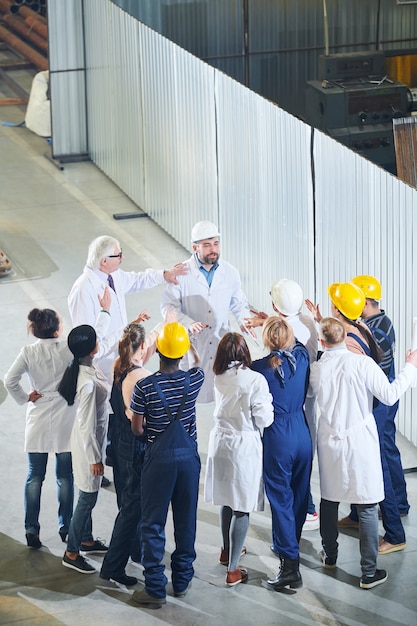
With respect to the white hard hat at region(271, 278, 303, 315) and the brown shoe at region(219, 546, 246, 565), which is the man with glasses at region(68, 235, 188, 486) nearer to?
the white hard hat at region(271, 278, 303, 315)

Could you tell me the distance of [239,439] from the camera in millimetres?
6227

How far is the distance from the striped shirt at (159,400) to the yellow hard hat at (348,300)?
3.16ft

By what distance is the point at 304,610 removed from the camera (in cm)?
629

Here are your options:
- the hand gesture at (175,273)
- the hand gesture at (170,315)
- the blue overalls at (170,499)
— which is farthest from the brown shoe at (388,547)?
the hand gesture at (175,273)

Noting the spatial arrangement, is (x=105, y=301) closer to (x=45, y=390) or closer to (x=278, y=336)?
(x=45, y=390)

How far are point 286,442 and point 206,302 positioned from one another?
1.88 meters

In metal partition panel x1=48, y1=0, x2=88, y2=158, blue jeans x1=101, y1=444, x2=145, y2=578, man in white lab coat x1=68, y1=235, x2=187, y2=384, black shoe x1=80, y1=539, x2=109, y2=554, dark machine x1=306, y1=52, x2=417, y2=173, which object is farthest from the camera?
metal partition panel x1=48, y1=0, x2=88, y2=158

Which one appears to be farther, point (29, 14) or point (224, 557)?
point (29, 14)

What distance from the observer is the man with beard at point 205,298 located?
25.8ft

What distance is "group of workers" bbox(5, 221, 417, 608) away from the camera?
6121 millimetres

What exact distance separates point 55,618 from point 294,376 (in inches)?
76.2

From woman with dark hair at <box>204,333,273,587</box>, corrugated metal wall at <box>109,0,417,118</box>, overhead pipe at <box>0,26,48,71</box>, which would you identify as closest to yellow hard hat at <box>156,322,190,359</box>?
woman with dark hair at <box>204,333,273,587</box>

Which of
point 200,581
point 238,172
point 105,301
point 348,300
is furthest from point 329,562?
point 238,172

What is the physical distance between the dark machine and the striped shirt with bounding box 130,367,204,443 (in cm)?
781
